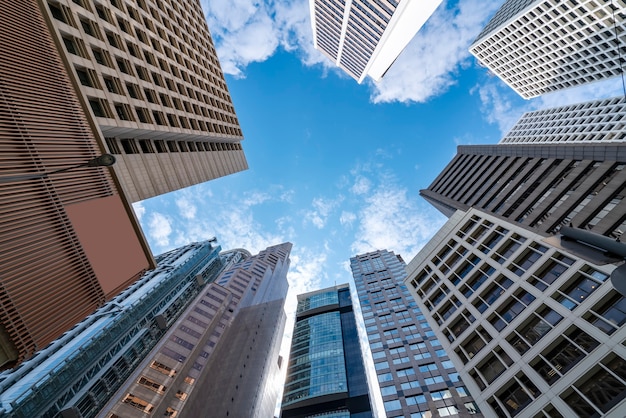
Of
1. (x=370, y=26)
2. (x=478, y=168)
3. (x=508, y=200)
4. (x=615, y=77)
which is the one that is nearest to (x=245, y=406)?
(x=508, y=200)

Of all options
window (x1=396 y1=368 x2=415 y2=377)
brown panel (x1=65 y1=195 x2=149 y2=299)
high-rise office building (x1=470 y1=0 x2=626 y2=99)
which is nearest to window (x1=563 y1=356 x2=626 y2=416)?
brown panel (x1=65 y1=195 x2=149 y2=299)

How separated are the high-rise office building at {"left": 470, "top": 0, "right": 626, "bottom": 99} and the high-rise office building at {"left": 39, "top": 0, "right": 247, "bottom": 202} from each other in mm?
82128

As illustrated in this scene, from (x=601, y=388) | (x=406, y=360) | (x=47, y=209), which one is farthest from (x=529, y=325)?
(x=406, y=360)

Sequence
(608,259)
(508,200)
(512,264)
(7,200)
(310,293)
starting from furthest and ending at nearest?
(310,293) < (508,200) < (512,264) < (7,200) < (608,259)

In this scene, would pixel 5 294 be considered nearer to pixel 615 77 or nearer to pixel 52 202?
pixel 52 202

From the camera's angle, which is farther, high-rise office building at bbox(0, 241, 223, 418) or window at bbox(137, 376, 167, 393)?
window at bbox(137, 376, 167, 393)

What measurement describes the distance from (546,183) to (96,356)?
84442 mm

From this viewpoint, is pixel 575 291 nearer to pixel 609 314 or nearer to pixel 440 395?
pixel 609 314

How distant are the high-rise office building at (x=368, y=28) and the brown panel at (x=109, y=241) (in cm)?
6581

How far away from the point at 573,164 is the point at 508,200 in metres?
8.77


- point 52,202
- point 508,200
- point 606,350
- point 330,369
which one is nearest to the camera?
point 52,202

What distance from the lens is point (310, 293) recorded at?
15112cm

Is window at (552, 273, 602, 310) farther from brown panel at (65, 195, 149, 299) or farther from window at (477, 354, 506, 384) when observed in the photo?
brown panel at (65, 195, 149, 299)

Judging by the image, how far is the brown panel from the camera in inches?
427
